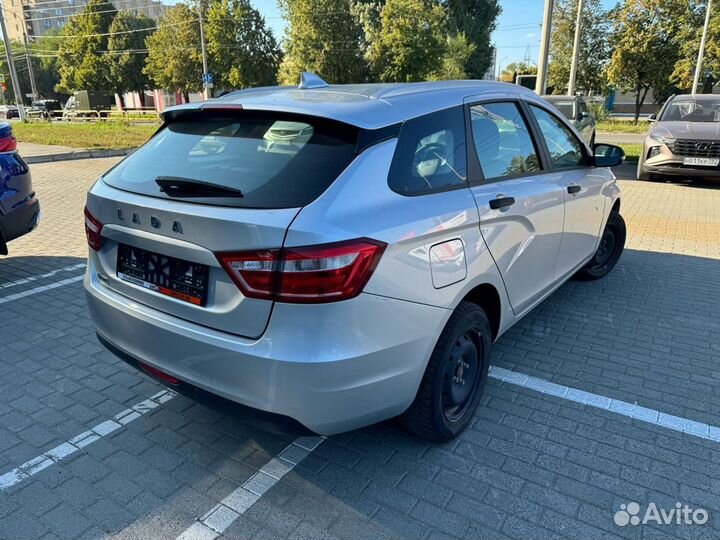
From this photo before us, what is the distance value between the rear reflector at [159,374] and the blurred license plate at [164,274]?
1.26 ft

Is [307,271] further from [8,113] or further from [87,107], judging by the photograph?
[8,113]

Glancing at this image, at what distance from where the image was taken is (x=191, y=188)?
229cm

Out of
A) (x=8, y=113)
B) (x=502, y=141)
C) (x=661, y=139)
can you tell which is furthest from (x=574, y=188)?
(x=8, y=113)

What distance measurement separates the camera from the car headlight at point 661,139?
409 inches

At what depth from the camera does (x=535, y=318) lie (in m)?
4.43

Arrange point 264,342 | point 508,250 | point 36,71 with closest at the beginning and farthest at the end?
point 264,342 < point 508,250 < point 36,71

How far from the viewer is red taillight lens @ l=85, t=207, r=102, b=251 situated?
267 centimetres

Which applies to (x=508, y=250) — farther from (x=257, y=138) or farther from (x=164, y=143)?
(x=164, y=143)

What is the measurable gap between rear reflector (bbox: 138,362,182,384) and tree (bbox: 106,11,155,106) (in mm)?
53360

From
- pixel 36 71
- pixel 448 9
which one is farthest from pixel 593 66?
pixel 36 71

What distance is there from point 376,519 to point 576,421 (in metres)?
1.36

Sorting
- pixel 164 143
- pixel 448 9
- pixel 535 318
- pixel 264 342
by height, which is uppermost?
pixel 448 9

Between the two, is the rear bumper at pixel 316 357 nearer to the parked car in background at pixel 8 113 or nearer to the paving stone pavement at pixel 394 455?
the paving stone pavement at pixel 394 455

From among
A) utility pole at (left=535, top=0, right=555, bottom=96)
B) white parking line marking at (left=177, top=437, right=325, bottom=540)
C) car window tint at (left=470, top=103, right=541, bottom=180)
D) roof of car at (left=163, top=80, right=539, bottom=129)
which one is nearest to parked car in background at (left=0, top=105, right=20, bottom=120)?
utility pole at (left=535, top=0, right=555, bottom=96)
